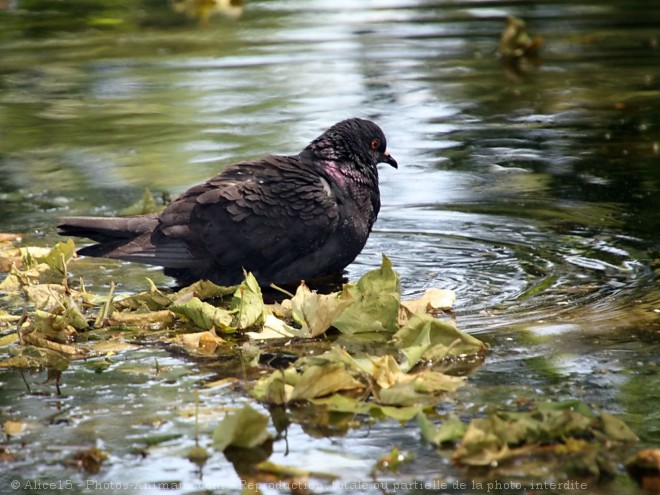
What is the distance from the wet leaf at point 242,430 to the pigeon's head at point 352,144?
3.32 metres

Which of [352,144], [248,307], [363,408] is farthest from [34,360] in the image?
[352,144]

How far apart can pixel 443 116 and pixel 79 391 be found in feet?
22.2

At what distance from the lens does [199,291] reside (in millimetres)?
6559

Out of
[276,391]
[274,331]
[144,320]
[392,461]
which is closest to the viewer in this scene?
[392,461]

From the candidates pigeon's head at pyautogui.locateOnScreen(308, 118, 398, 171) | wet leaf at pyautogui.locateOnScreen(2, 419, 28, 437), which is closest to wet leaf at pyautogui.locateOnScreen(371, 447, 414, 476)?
wet leaf at pyautogui.locateOnScreen(2, 419, 28, 437)

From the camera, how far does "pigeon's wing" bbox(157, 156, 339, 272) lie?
6887mm

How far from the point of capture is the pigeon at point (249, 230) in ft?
22.6

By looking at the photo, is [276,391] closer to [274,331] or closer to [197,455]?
[197,455]

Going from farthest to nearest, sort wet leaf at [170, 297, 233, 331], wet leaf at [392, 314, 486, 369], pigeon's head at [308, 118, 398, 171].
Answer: pigeon's head at [308, 118, 398, 171]
wet leaf at [170, 297, 233, 331]
wet leaf at [392, 314, 486, 369]

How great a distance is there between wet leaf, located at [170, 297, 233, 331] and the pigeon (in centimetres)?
106

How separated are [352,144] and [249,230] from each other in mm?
1001

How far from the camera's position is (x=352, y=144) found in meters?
7.49

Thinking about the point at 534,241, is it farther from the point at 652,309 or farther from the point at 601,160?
the point at 601,160

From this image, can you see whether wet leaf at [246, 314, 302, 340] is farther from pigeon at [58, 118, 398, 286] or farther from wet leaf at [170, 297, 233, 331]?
pigeon at [58, 118, 398, 286]
